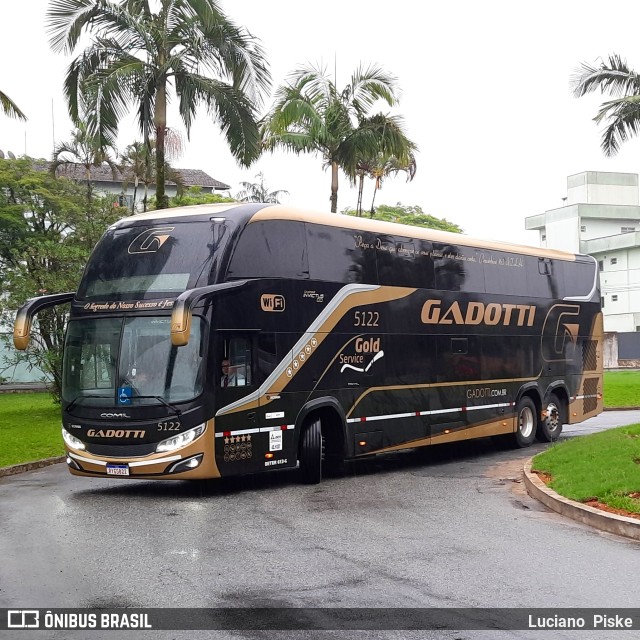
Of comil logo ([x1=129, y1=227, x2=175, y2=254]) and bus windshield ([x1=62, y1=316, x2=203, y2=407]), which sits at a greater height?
comil logo ([x1=129, y1=227, x2=175, y2=254])

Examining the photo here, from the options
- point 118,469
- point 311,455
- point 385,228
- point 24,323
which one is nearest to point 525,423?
point 385,228

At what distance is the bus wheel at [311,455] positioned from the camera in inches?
591

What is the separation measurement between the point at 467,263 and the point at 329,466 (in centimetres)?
519

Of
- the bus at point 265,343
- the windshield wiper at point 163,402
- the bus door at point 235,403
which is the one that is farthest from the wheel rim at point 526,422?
the windshield wiper at point 163,402

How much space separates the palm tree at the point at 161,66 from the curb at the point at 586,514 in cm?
1281

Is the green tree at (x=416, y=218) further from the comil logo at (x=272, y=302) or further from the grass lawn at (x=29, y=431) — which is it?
the comil logo at (x=272, y=302)

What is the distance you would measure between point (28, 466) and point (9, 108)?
846cm

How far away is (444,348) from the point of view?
18.2 m

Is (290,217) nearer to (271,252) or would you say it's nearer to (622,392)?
(271,252)

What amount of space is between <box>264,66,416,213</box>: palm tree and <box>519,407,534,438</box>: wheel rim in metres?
10.2

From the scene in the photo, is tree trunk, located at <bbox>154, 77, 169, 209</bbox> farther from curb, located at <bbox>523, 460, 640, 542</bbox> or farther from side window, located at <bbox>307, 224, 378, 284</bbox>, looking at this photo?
curb, located at <bbox>523, 460, 640, 542</bbox>

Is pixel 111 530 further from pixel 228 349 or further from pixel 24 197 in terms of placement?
pixel 24 197

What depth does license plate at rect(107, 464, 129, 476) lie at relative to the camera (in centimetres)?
1339

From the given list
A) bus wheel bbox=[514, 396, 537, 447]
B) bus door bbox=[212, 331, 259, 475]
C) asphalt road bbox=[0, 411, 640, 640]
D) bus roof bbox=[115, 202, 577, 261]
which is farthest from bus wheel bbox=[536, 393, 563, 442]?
bus door bbox=[212, 331, 259, 475]
